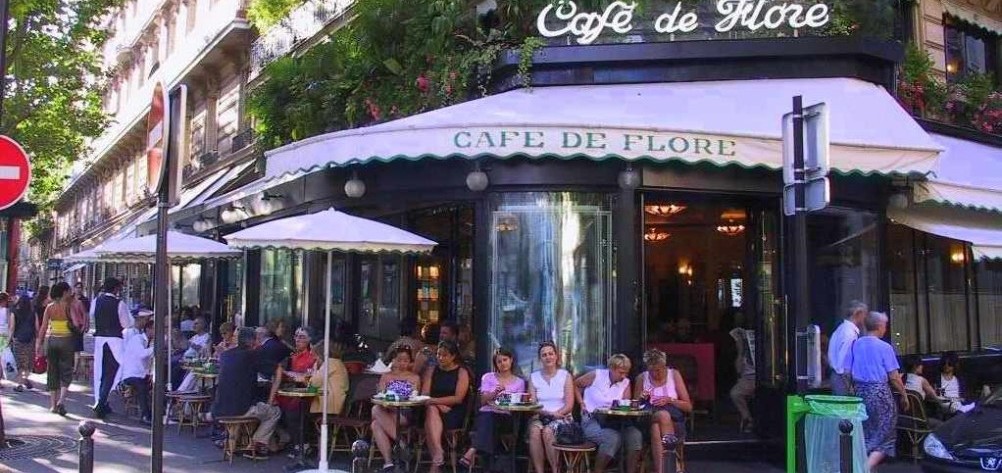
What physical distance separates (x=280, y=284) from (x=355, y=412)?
662 cm

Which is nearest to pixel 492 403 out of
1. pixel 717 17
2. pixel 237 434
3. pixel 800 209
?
pixel 237 434

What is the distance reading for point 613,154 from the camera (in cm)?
773

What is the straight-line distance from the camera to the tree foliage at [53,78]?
16.7 m

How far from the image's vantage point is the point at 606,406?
763 cm

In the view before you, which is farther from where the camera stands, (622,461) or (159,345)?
(622,461)

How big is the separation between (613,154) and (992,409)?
12.9 ft

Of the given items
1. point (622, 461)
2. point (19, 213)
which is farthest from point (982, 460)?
point (19, 213)

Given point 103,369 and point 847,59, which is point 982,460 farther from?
point 103,369

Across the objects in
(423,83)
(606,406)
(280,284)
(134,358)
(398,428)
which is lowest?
(398,428)

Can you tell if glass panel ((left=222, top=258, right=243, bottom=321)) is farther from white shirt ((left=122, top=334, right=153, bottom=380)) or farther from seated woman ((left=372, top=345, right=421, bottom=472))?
seated woman ((left=372, top=345, right=421, bottom=472))

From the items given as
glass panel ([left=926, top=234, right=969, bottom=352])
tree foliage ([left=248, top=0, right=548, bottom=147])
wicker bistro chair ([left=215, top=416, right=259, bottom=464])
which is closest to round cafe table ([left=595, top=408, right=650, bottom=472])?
wicker bistro chair ([left=215, top=416, right=259, bottom=464])

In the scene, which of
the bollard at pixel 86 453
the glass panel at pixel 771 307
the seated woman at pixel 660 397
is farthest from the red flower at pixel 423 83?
the bollard at pixel 86 453

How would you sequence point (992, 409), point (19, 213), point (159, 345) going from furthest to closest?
1. point (19, 213)
2. point (992, 409)
3. point (159, 345)

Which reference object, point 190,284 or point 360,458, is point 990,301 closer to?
point 360,458
